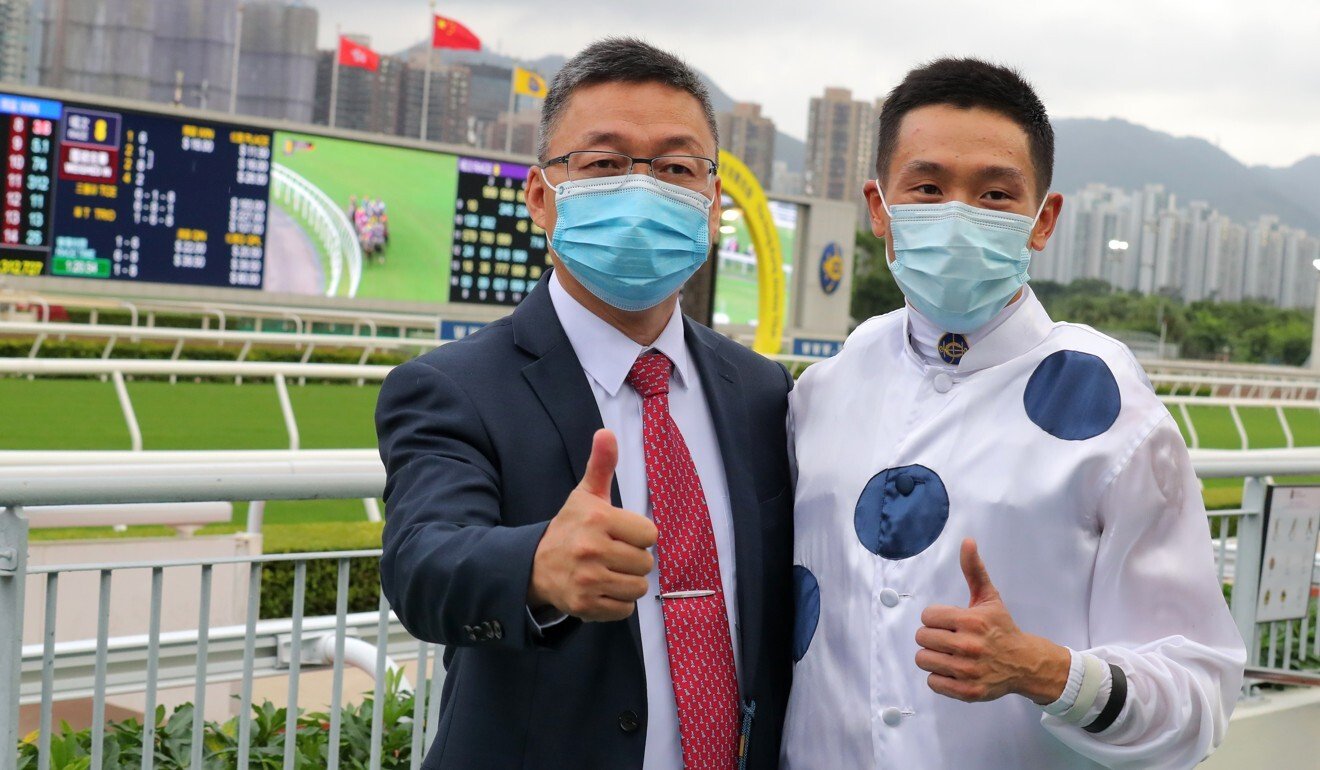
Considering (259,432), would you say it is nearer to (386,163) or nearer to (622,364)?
(386,163)

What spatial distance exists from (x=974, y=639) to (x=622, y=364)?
1.86ft

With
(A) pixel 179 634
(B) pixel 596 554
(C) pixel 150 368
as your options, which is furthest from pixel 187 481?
(C) pixel 150 368

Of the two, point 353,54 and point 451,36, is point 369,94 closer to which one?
point 353,54

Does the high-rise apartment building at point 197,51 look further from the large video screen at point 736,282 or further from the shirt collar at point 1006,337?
the shirt collar at point 1006,337

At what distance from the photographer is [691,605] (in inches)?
61.6

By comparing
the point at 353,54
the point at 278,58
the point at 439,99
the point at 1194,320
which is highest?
the point at 439,99

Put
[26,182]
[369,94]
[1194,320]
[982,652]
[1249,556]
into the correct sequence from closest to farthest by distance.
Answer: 1. [982,652]
2. [1249,556]
3. [26,182]
4. [1194,320]
5. [369,94]

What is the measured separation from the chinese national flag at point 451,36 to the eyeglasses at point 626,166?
2193 cm

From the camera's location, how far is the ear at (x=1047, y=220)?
1.81 meters

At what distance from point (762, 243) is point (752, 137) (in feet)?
315

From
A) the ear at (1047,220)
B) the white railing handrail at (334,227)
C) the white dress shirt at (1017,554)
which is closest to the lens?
the white dress shirt at (1017,554)

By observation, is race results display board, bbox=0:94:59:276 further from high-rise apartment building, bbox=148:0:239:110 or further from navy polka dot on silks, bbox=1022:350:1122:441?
high-rise apartment building, bbox=148:0:239:110

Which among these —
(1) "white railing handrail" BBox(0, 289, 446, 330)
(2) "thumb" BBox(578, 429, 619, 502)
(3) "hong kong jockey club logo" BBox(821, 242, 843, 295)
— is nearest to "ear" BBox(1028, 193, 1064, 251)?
(2) "thumb" BBox(578, 429, 619, 502)

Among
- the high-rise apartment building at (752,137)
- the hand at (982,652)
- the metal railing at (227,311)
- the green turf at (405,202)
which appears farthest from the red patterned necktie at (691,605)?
the high-rise apartment building at (752,137)
